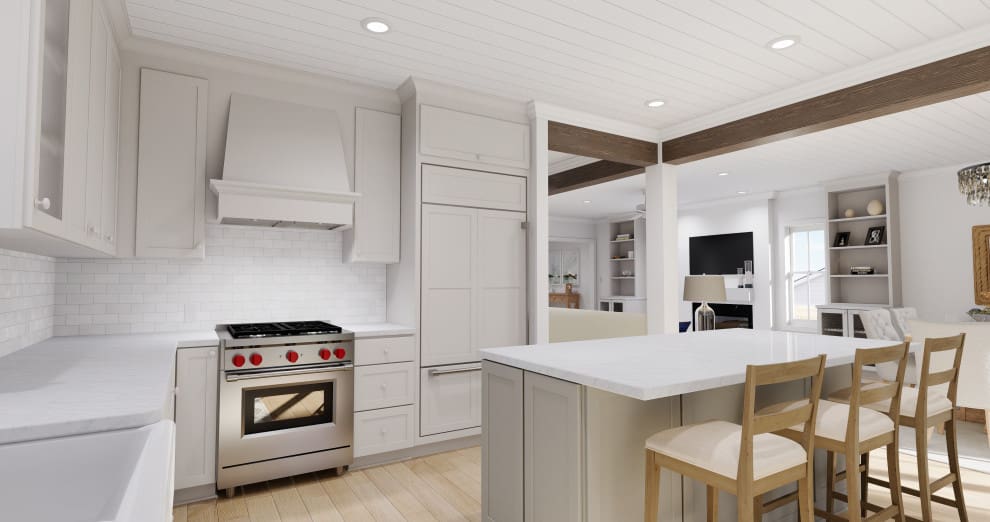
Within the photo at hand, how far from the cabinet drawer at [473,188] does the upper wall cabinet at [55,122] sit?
1861mm

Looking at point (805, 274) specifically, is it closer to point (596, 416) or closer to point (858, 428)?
point (858, 428)

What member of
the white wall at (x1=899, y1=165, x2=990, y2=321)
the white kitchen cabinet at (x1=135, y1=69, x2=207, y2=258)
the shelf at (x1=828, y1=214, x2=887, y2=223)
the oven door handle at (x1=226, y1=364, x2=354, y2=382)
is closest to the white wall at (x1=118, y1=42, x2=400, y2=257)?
the white kitchen cabinet at (x1=135, y1=69, x2=207, y2=258)

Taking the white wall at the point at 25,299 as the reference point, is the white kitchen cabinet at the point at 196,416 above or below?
below

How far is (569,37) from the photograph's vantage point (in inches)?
119

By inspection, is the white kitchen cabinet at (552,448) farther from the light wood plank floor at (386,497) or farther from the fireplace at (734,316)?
the fireplace at (734,316)

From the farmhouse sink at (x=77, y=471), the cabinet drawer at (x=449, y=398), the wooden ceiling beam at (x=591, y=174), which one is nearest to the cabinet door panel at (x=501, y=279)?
the cabinet drawer at (x=449, y=398)

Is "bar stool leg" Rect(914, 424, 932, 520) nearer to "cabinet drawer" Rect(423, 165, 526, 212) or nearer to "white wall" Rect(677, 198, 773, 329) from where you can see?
"cabinet drawer" Rect(423, 165, 526, 212)

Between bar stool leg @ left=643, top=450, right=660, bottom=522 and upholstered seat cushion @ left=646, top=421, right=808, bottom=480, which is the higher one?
upholstered seat cushion @ left=646, top=421, right=808, bottom=480

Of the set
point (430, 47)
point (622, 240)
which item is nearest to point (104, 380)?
point (430, 47)

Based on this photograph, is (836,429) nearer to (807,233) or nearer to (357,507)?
(357,507)

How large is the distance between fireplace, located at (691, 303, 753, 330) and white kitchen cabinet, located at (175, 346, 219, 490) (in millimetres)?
7610

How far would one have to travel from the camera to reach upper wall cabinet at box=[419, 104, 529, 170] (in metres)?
3.69

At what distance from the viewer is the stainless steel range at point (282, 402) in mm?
2963

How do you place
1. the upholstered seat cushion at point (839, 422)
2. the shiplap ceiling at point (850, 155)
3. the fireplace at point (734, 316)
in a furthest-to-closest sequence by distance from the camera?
the fireplace at point (734, 316) < the shiplap ceiling at point (850, 155) < the upholstered seat cushion at point (839, 422)
